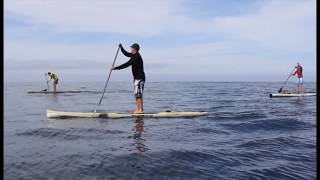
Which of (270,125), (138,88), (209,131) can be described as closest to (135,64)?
(138,88)

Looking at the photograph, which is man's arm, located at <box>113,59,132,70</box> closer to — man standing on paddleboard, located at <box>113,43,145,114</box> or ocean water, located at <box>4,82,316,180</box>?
man standing on paddleboard, located at <box>113,43,145,114</box>

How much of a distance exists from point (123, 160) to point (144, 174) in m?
1.15

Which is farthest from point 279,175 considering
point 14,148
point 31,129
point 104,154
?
point 31,129

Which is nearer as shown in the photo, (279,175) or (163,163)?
(279,175)

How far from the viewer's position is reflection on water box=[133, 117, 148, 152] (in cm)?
1040

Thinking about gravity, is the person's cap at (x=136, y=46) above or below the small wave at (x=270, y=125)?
above

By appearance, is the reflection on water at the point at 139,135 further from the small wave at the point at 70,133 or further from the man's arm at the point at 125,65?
the man's arm at the point at 125,65

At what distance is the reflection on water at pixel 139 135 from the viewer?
10.4 metres

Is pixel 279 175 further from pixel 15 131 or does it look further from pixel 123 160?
pixel 15 131

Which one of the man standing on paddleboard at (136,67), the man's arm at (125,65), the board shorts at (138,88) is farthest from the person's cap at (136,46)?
the board shorts at (138,88)

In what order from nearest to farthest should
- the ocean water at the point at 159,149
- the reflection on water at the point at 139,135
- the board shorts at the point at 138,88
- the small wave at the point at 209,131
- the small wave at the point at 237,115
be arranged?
1. the ocean water at the point at 159,149
2. the reflection on water at the point at 139,135
3. the small wave at the point at 209,131
4. the board shorts at the point at 138,88
5. the small wave at the point at 237,115

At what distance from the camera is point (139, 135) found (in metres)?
12.3

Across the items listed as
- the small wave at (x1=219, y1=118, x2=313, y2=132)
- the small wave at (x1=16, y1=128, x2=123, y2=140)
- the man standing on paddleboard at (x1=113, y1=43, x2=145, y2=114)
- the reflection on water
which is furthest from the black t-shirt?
the small wave at (x1=219, y1=118, x2=313, y2=132)

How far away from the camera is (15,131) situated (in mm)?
13195
